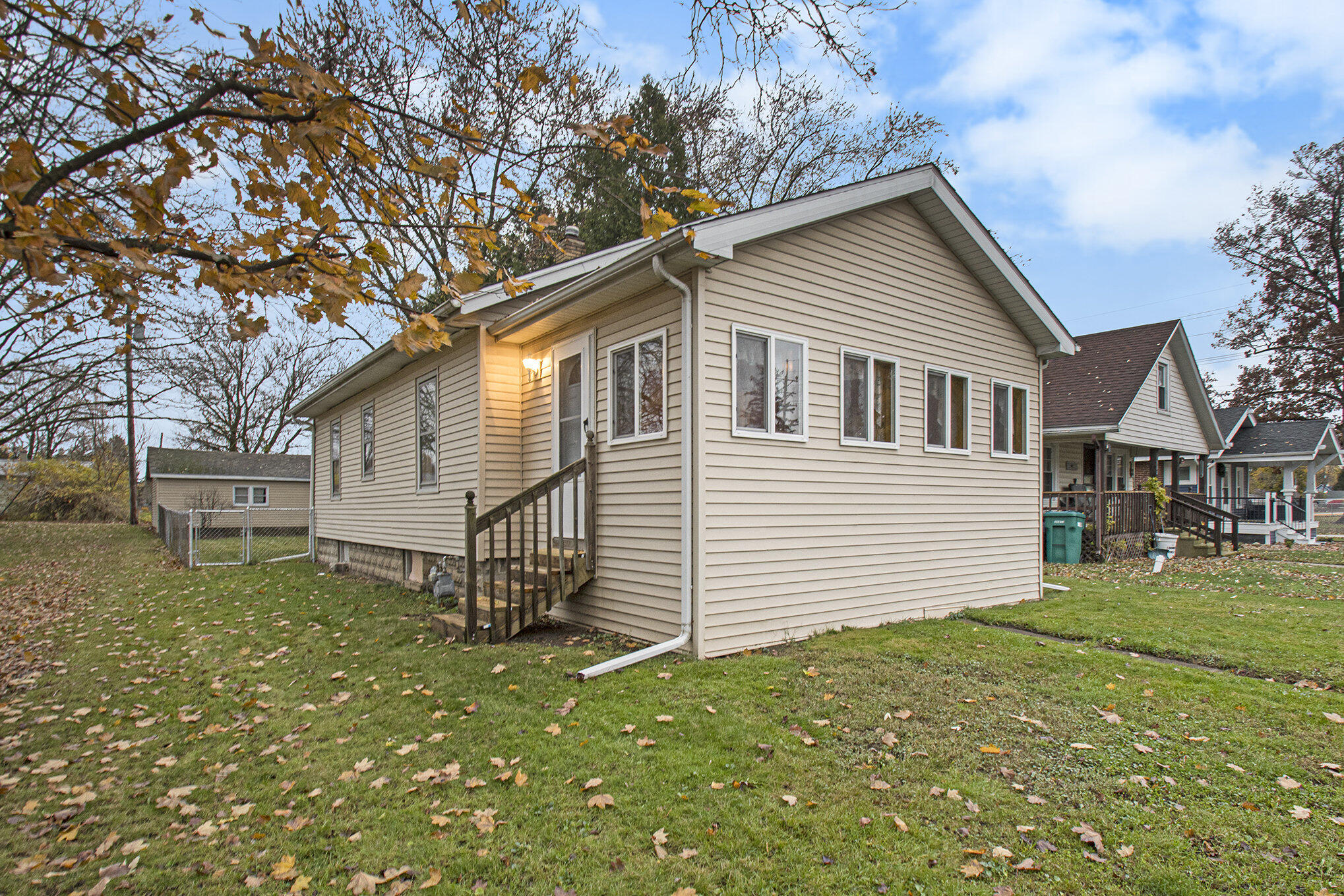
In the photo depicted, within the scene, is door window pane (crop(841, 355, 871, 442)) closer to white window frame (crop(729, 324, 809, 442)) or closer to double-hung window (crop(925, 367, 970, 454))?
white window frame (crop(729, 324, 809, 442))

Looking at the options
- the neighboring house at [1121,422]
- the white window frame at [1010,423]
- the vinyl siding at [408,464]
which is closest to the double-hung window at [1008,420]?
the white window frame at [1010,423]

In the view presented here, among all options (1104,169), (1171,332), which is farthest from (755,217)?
(1171,332)

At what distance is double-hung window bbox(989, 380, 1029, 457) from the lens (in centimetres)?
975

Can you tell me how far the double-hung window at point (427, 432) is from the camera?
33.4ft

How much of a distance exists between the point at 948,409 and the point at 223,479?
3427 cm

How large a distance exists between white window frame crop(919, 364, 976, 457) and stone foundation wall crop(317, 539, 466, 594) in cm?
613

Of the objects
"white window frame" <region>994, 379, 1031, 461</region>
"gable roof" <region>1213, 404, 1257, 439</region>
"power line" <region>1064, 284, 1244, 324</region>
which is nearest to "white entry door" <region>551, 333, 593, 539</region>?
"white window frame" <region>994, 379, 1031, 461</region>

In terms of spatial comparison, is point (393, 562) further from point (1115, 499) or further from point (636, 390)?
point (1115, 499)

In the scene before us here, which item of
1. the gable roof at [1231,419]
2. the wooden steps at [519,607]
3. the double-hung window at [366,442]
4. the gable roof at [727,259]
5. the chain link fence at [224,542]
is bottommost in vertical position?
the chain link fence at [224,542]

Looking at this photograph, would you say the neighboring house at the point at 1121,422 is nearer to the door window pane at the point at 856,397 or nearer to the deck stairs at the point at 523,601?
the door window pane at the point at 856,397

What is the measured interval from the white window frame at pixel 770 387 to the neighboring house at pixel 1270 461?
23.2m

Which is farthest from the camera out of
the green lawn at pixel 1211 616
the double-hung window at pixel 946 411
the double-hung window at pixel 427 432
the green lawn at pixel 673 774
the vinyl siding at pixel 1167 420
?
the vinyl siding at pixel 1167 420

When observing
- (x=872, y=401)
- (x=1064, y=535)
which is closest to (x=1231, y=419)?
(x=1064, y=535)

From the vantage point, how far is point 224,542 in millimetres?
22219
